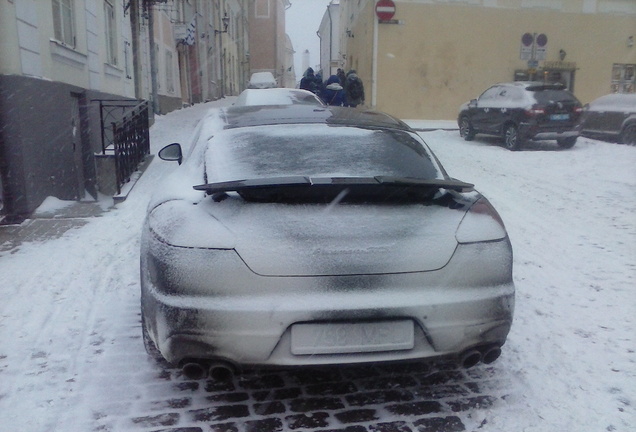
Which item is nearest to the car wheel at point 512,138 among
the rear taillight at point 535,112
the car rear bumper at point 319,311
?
the rear taillight at point 535,112

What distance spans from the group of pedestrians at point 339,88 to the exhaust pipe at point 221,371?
1210cm

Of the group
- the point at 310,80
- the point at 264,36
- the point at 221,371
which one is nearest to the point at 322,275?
the point at 221,371

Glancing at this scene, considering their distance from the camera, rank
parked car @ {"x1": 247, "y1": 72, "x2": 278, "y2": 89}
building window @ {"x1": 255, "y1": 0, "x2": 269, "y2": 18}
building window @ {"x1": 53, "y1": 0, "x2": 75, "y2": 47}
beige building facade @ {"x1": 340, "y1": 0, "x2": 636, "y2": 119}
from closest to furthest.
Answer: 1. building window @ {"x1": 53, "y1": 0, "x2": 75, "y2": 47}
2. beige building facade @ {"x1": 340, "y1": 0, "x2": 636, "y2": 119}
3. parked car @ {"x1": 247, "y1": 72, "x2": 278, "y2": 89}
4. building window @ {"x1": 255, "y1": 0, "x2": 269, "y2": 18}

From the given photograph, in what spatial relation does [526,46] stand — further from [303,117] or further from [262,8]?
[262,8]

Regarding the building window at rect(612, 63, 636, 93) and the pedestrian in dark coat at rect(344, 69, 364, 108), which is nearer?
the pedestrian in dark coat at rect(344, 69, 364, 108)

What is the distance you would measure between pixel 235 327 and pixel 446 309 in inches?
39.2

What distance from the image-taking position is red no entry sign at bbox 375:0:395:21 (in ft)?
72.4

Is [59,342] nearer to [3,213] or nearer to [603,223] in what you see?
[3,213]

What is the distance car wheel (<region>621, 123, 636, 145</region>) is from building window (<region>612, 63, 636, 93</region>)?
11.3 m

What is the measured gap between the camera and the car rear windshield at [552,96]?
14.0m

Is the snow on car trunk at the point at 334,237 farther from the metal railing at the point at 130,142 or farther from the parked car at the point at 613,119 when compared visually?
the parked car at the point at 613,119

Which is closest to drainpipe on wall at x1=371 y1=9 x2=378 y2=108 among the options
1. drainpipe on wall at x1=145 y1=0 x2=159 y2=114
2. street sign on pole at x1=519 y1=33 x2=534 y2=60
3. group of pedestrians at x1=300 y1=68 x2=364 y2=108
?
group of pedestrians at x1=300 y1=68 x2=364 y2=108

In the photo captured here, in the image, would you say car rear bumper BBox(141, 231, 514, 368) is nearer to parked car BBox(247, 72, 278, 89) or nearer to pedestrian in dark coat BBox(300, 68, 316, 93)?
pedestrian in dark coat BBox(300, 68, 316, 93)

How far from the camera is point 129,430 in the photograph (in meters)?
2.76
